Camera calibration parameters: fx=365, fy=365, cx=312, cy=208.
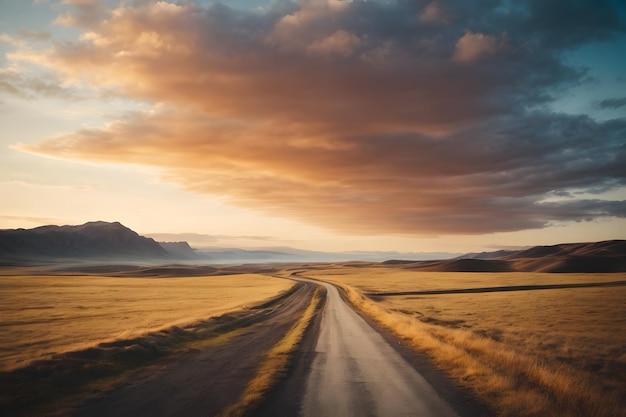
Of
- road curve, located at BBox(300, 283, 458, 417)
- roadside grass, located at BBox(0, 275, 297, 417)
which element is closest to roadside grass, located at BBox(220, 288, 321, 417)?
road curve, located at BBox(300, 283, 458, 417)

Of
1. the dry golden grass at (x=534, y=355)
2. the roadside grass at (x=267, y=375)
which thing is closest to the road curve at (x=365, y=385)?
the roadside grass at (x=267, y=375)

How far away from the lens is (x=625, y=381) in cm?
1581

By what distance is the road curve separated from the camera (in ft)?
36.9

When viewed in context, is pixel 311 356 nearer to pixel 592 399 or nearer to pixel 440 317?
pixel 592 399

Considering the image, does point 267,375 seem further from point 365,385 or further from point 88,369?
point 88,369

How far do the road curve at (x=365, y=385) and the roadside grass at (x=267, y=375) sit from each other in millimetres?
A: 1377

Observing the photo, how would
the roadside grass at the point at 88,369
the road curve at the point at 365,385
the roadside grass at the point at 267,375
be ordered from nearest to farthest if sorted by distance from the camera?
1. the road curve at the point at 365,385
2. the roadside grass at the point at 267,375
3. the roadside grass at the point at 88,369

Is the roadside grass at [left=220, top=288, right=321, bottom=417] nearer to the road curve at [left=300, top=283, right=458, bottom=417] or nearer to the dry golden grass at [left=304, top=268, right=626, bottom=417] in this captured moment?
the road curve at [left=300, top=283, right=458, bottom=417]

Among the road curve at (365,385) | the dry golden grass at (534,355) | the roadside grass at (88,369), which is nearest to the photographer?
the road curve at (365,385)

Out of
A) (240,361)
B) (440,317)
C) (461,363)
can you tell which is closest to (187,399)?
(240,361)

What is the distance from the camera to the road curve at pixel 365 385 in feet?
36.9

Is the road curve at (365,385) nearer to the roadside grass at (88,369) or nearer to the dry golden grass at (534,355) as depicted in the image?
the dry golden grass at (534,355)

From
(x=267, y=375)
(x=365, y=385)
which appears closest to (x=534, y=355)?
(x=365, y=385)

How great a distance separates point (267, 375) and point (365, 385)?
158 inches
